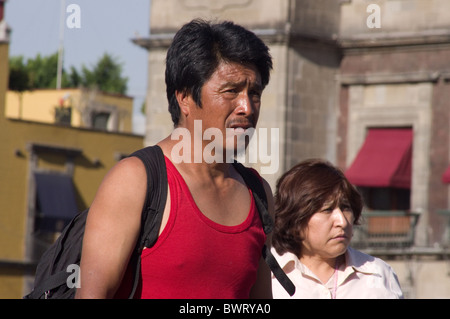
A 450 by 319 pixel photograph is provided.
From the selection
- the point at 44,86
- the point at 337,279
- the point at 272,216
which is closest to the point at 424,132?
the point at 337,279

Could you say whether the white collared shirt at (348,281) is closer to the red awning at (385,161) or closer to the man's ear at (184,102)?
the man's ear at (184,102)

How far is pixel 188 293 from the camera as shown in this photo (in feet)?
13.9

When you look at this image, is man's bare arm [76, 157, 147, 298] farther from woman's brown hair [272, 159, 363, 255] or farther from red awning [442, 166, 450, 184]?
red awning [442, 166, 450, 184]

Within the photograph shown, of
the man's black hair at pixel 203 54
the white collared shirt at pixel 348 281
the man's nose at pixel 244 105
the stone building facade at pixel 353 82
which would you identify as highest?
the stone building facade at pixel 353 82

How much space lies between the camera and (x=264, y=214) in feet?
15.1

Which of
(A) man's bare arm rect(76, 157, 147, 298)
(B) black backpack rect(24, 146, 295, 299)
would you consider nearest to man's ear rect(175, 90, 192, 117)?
(B) black backpack rect(24, 146, 295, 299)

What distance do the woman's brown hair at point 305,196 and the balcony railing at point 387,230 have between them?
741 inches

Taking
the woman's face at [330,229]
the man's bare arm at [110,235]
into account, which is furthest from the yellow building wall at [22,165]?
the man's bare arm at [110,235]

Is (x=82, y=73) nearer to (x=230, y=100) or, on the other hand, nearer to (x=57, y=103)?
(x=57, y=103)

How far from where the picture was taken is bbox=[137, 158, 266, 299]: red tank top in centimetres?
421

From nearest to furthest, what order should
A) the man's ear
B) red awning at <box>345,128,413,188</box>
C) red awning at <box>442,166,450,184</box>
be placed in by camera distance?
the man's ear < red awning at <box>442,166,450,184</box> < red awning at <box>345,128,413,188</box>

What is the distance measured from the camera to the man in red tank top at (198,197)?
415cm

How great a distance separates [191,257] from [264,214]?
1.52ft
